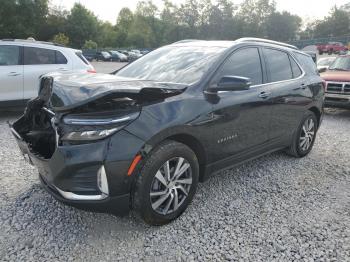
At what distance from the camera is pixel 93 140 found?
2418 mm

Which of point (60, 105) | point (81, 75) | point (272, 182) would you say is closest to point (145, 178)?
point (60, 105)

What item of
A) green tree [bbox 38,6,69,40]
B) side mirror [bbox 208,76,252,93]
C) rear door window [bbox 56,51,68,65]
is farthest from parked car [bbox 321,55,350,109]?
green tree [bbox 38,6,69,40]

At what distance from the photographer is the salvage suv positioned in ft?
8.09

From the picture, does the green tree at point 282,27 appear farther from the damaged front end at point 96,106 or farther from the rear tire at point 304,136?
the damaged front end at point 96,106

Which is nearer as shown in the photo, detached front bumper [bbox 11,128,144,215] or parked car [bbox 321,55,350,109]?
detached front bumper [bbox 11,128,144,215]

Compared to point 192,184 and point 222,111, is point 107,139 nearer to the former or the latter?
point 192,184

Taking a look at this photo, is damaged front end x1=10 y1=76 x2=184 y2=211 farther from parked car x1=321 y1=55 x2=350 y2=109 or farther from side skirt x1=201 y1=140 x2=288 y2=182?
parked car x1=321 y1=55 x2=350 y2=109

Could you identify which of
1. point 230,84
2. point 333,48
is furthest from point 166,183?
point 333,48

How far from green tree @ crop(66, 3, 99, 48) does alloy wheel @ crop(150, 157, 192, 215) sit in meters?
69.3

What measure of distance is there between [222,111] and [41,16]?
6303 cm

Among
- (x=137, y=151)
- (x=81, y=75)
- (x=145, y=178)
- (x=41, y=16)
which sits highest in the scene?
(x=41, y=16)

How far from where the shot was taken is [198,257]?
2566 millimetres

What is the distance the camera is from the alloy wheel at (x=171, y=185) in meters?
2.78

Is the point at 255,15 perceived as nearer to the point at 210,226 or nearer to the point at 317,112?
the point at 317,112
